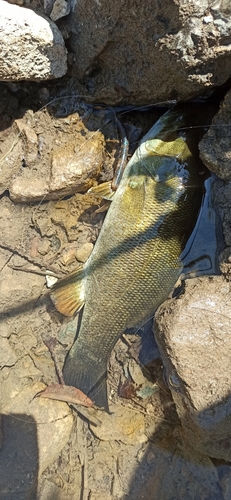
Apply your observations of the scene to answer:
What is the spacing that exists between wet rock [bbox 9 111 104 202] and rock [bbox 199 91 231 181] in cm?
94

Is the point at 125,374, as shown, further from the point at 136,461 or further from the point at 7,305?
the point at 7,305

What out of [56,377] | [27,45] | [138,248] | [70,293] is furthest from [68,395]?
[27,45]

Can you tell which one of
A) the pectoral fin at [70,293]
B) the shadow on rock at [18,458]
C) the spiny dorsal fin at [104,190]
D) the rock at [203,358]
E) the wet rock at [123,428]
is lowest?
the wet rock at [123,428]

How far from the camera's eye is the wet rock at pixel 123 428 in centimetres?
349

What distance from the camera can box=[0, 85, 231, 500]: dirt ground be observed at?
3.33 m

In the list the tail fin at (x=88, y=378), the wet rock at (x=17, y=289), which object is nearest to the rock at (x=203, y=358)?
the tail fin at (x=88, y=378)

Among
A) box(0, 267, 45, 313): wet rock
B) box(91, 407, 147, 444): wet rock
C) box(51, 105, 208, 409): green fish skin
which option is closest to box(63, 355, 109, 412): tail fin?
box(51, 105, 208, 409): green fish skin

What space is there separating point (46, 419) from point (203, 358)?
63.1 inches

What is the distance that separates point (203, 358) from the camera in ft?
9.08

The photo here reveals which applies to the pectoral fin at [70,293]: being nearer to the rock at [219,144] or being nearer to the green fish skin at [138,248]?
the green fish skin at [138,248]

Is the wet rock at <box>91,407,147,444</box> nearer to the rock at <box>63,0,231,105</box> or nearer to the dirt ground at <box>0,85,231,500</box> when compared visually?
the dirt ground at <box>0,85,231,500</box>

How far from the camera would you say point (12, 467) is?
11.0ft

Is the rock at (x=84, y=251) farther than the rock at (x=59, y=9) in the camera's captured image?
Yes

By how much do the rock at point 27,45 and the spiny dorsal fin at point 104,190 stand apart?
38.2 inches
